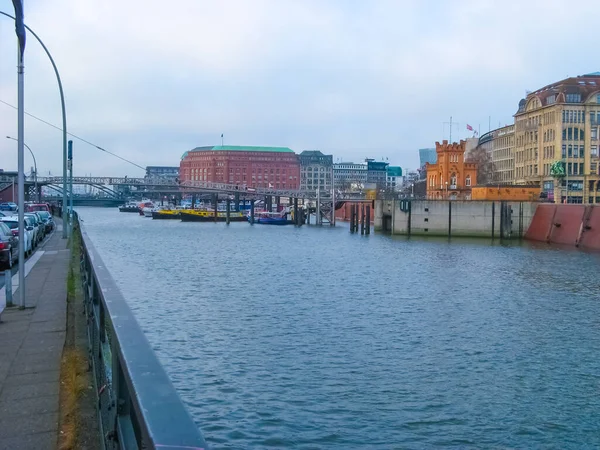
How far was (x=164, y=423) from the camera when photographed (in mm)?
3168

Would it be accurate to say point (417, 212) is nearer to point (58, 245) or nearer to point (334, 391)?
point (58, 245)

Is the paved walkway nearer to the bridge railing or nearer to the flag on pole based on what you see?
the bridge railing

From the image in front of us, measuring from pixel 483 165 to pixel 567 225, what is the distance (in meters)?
74.5

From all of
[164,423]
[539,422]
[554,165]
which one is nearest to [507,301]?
[539,422]

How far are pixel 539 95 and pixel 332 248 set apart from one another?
207 ft

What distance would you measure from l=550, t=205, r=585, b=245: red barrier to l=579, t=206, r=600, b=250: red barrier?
924 millimetres

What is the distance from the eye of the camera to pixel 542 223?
77.8m

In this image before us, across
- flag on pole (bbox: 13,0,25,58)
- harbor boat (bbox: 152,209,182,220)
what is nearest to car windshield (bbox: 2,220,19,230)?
flag on pole (bbox: 13,0,25,58)

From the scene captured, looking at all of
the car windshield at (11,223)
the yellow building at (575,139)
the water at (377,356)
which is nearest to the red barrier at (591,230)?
the water at (377,356)

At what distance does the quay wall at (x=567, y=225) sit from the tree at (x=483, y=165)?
167 ft

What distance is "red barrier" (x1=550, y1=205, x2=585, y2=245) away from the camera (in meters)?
69.8

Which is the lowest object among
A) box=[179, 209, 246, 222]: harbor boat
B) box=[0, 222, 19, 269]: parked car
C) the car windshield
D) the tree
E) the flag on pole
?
box=[179, 209, 246, 222]: harbor boat

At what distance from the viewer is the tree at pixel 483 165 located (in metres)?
139

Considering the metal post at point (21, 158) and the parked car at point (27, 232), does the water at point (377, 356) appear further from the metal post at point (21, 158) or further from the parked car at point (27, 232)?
the parked car at point (27, 232)
